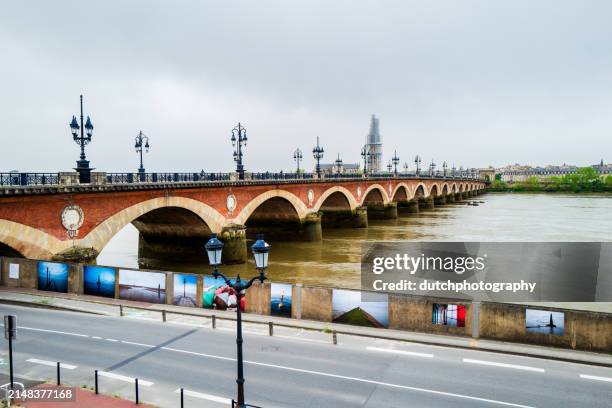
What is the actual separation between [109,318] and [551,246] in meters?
37.8

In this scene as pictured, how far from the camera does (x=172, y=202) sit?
29188 mm

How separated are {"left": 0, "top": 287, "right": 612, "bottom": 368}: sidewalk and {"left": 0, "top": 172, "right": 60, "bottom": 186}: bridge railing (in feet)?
15.8

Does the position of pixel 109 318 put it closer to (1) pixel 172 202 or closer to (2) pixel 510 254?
(1) pixel 172 202

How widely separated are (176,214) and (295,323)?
1913 centimetres

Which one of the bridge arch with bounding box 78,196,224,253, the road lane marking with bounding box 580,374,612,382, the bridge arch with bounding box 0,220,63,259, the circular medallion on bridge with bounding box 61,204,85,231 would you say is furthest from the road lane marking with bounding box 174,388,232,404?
the bridge arch with bounding box 78,196,224,253

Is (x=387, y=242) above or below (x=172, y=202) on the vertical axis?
below

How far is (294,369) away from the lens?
1298cm

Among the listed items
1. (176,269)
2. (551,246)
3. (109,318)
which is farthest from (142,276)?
(551,246)

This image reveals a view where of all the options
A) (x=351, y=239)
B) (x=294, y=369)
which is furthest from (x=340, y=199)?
(x=294, y=369)

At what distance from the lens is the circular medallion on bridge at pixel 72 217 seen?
72.3ft

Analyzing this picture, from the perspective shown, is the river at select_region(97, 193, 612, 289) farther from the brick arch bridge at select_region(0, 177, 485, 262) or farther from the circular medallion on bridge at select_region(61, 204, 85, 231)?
the circular medallion on bridge at select_region(61, 204, 85, 231)

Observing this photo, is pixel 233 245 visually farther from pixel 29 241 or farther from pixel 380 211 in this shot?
pixel 380 211

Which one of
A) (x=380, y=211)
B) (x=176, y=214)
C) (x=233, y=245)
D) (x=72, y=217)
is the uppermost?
(x=72, y=217)

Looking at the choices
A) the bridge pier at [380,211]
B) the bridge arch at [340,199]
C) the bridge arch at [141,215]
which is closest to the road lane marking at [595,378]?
the bridge arch at [141,215]
